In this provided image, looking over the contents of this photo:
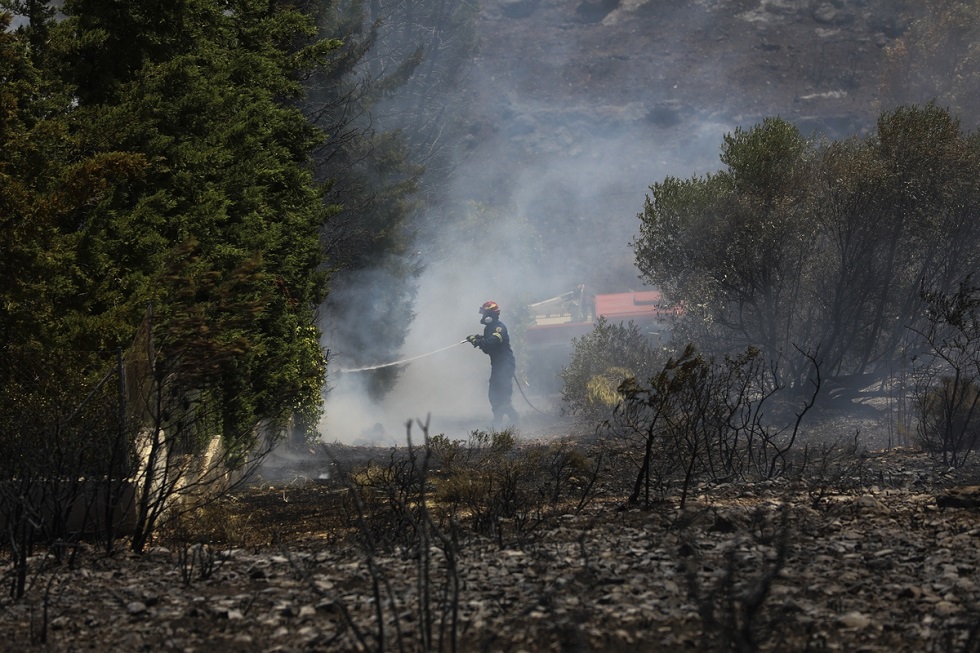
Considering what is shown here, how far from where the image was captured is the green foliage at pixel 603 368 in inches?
1045

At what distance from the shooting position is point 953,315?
1407 centimetres

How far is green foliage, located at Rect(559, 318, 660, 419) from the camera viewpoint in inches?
1045

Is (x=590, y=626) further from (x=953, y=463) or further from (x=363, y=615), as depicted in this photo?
(x=953, y=463)

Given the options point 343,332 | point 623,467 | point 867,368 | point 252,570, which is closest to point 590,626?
point 252,570

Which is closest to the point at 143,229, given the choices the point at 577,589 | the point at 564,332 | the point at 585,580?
the point at 585,580

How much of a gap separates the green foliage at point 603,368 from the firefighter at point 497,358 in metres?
1.50

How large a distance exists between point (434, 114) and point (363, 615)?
174 ft

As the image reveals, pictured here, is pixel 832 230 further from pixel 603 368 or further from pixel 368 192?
pixel 368 192

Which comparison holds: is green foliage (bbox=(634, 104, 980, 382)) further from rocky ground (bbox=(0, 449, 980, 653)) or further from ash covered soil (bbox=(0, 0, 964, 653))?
rocky ground (bbox=(0, 449, 980, 653))

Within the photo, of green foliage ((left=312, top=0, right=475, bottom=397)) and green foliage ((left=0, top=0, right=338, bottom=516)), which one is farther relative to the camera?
green foliage ((left=312, top=0, right=475, bottom=397))

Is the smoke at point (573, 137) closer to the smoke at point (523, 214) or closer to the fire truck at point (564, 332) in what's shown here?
the smoke at point (523, 214)

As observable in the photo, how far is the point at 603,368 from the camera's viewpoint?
28266mm

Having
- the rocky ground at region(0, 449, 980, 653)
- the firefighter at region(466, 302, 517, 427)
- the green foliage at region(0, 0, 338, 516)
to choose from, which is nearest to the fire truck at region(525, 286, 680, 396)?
the firefighter at region(466, 302, 517, 427)

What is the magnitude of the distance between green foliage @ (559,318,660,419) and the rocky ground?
59.3 ft
